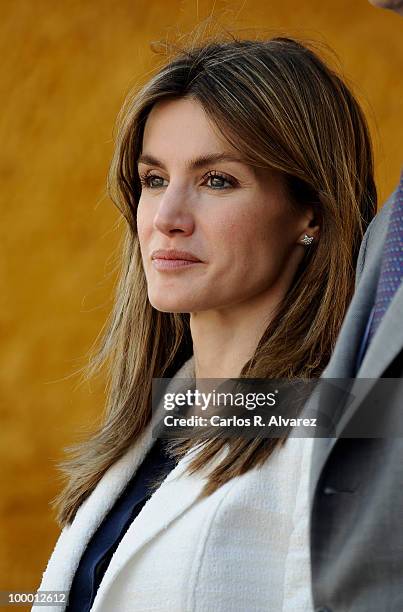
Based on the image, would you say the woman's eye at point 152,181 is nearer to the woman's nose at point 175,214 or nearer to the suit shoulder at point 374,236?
the woman's nose at point 175,214

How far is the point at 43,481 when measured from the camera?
3.61 meters


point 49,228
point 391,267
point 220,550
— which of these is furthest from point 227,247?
point 49,228

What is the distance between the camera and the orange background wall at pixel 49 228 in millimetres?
3543

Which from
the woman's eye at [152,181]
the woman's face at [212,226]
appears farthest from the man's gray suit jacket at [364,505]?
the woman's eye at [152,181]

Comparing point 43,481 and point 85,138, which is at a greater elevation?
point 85,138

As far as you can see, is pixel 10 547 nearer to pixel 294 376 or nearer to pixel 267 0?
pixel 267 0

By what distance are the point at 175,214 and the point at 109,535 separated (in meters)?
0.48

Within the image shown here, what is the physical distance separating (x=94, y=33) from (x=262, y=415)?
2.24m

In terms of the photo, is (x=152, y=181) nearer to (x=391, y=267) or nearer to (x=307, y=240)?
(x=307, y=240)

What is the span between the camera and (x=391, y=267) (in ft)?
3.69

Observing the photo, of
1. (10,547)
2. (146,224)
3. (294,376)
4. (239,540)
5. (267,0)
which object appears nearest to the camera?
(239,540)

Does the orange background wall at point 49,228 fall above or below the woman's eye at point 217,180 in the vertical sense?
above

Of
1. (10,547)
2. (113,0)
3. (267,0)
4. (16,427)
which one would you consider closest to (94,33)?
(113,0)

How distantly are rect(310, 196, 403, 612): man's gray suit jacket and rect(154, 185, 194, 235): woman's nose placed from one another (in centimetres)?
58
